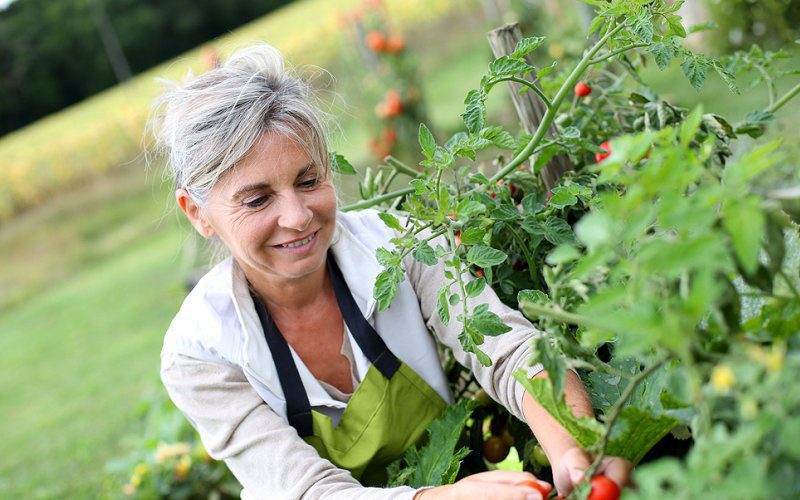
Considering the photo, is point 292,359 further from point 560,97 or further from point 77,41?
point 77,41

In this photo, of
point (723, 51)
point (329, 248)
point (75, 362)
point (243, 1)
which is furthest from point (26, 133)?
point (329, 248)

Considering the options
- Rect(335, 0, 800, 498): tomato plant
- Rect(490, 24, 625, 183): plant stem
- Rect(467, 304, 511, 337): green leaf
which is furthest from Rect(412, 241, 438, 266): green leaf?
Rect(490, 24, 625, 183): plant stem

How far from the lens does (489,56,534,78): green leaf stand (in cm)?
135

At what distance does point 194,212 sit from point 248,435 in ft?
1.56

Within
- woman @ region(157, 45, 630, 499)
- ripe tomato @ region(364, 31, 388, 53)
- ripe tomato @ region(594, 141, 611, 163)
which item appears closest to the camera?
woman @ region(157, 45, 630, 499)

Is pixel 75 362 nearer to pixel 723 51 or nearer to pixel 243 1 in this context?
pixel 723 51

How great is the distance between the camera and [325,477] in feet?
4.76

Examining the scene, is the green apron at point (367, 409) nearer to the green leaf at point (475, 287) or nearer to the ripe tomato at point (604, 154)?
the green leaf at point (475, 287)

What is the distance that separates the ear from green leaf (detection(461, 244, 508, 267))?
1.95 ft

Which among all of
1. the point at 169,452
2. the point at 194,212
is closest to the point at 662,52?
the point at 194,212

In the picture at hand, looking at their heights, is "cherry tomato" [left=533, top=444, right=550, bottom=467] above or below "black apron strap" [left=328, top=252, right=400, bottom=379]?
below

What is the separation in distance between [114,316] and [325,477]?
6960mm

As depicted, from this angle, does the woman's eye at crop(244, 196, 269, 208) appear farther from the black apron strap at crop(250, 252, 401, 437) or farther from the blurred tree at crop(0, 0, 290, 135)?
the blurred tree at crop(0, 0, 290, 135)

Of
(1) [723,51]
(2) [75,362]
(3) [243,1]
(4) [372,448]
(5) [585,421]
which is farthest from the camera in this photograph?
(3) [243,1]
